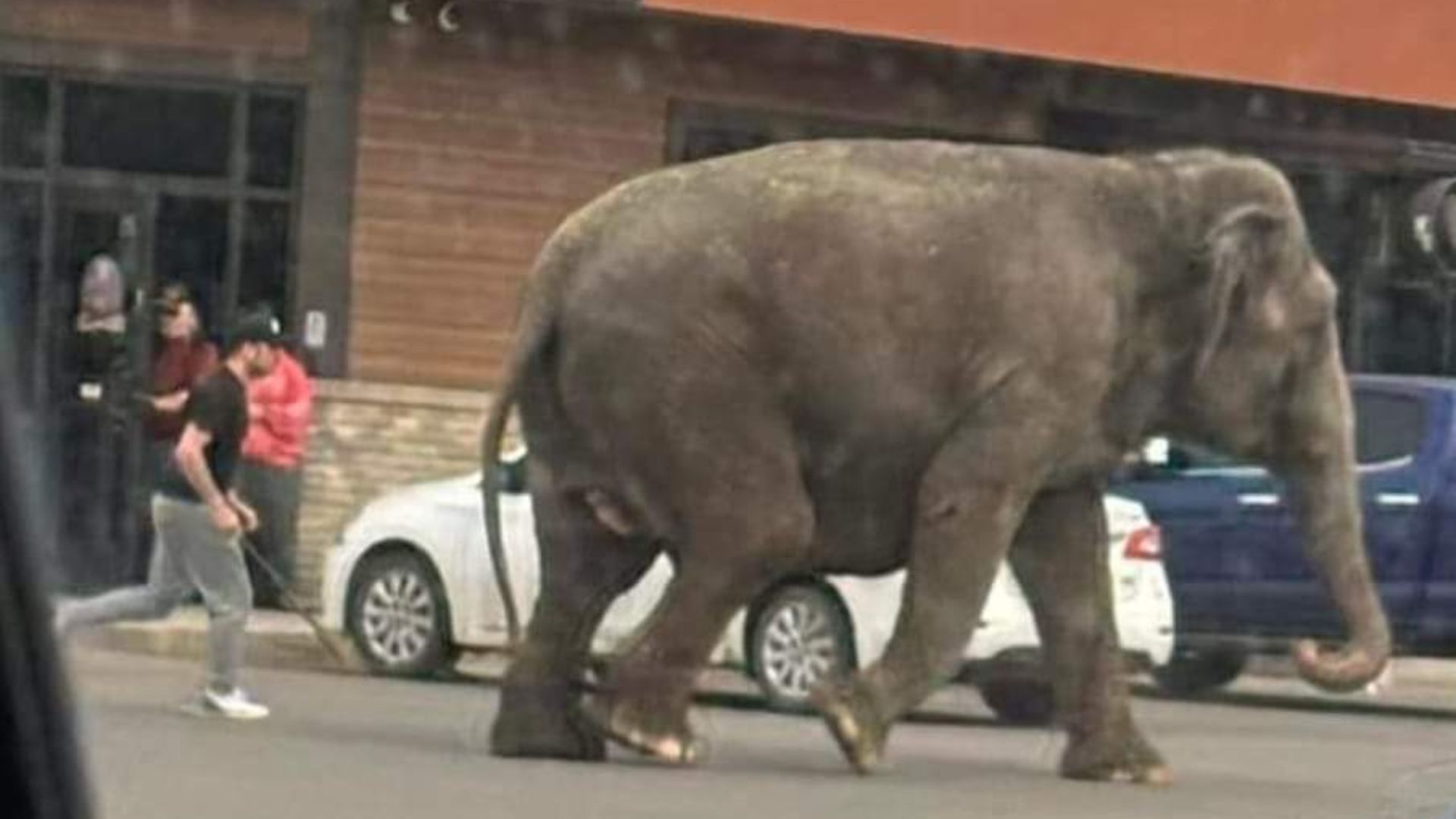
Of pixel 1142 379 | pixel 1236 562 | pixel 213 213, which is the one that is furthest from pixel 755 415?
pixel 213 213

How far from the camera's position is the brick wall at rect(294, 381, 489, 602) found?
79.6 feet

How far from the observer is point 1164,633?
1859 centimetres

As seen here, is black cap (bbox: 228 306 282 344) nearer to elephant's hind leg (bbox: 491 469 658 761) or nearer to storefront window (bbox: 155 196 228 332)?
elephant's hind leg (bbox: 491 469 658 761)

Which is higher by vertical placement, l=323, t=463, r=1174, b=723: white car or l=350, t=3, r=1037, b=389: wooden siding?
l=350, t=3, r=1037, b=389: wooden siding

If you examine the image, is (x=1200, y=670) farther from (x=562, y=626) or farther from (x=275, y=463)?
(x=562, y=626)

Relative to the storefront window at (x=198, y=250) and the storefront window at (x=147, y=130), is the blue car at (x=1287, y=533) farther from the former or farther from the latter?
the storefront window at (x=147, y=130)

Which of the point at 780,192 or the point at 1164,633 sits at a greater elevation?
the point at 780,192

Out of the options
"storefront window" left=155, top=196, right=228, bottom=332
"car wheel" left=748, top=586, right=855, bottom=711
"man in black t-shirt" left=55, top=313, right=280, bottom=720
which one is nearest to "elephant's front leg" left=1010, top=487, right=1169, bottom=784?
"car wheel" left=748, top=586, right=855, bottom=711

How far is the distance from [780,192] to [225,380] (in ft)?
8.60

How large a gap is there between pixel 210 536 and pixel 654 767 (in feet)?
7.74

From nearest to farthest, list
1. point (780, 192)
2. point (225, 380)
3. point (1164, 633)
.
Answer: point (780, 192) < point (225, 380) < point (1164, 633)

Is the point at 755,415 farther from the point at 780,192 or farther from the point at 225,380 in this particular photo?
the point at 225,380

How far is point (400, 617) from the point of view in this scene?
752 inches

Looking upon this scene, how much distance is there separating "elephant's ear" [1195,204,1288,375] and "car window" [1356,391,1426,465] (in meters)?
5.93
